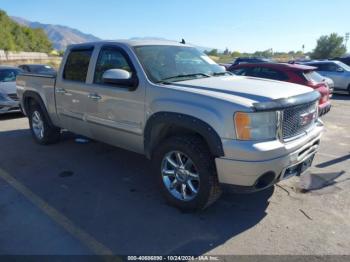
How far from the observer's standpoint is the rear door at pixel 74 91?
481 cm

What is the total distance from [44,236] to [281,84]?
316 cm

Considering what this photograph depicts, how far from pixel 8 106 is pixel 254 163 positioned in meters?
8.04

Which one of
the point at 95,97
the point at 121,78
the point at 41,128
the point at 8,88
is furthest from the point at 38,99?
the point at 8,88

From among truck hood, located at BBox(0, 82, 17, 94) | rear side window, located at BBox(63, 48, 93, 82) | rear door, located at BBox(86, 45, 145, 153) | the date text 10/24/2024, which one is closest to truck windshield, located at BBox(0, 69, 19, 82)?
truck hood, located at BBox(0, 82, 17, 94)

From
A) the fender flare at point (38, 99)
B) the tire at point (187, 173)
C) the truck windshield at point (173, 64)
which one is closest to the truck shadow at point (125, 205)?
the tire at point (187, 173)

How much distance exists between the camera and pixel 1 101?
29.0 feet

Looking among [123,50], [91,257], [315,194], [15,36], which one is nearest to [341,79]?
[315,194]

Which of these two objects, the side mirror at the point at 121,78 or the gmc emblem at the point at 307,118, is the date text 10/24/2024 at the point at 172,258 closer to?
the gmc emblem at the point at 307,118

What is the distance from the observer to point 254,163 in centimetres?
299

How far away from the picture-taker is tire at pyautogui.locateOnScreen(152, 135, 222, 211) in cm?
334

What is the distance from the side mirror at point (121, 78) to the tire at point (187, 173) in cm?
87

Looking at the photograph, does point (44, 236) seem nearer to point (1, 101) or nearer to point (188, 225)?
point (188, 225)

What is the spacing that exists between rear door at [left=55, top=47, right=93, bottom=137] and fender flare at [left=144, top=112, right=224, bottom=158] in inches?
55.5

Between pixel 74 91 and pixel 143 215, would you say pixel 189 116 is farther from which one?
pixel 74 91
